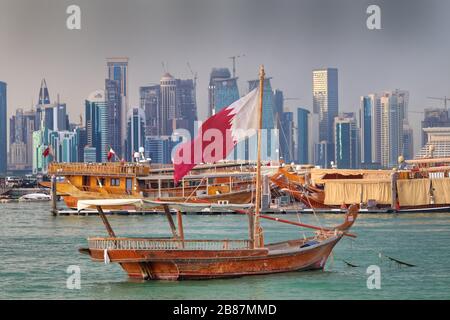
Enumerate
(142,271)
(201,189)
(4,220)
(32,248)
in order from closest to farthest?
(142,271)
(32,248)
(4,220)
(201,189)

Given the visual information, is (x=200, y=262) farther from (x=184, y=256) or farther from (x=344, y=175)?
(x=344, y=175)

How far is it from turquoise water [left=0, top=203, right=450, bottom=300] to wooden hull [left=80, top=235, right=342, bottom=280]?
1.04ft

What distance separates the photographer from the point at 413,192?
80688 mm

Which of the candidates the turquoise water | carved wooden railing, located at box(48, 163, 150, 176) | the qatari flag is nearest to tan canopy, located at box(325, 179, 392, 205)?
the turquoise water

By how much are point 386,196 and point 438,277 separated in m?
41.9

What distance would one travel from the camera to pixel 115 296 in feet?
115

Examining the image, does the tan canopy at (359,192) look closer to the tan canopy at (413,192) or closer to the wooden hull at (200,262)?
the tan canopy at (413,192)

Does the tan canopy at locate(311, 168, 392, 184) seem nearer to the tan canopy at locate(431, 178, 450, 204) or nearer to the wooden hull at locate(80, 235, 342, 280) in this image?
the tan canopy at locate(431, 178, 450, 204)

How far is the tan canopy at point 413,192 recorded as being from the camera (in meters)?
80.6

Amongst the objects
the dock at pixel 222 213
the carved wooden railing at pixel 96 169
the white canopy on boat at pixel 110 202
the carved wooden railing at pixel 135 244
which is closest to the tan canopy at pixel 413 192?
the dock at pixel 222 213

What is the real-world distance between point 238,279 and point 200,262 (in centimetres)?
138

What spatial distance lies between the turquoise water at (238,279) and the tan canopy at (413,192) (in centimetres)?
986

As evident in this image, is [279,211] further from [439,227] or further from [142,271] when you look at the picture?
[142,271]
